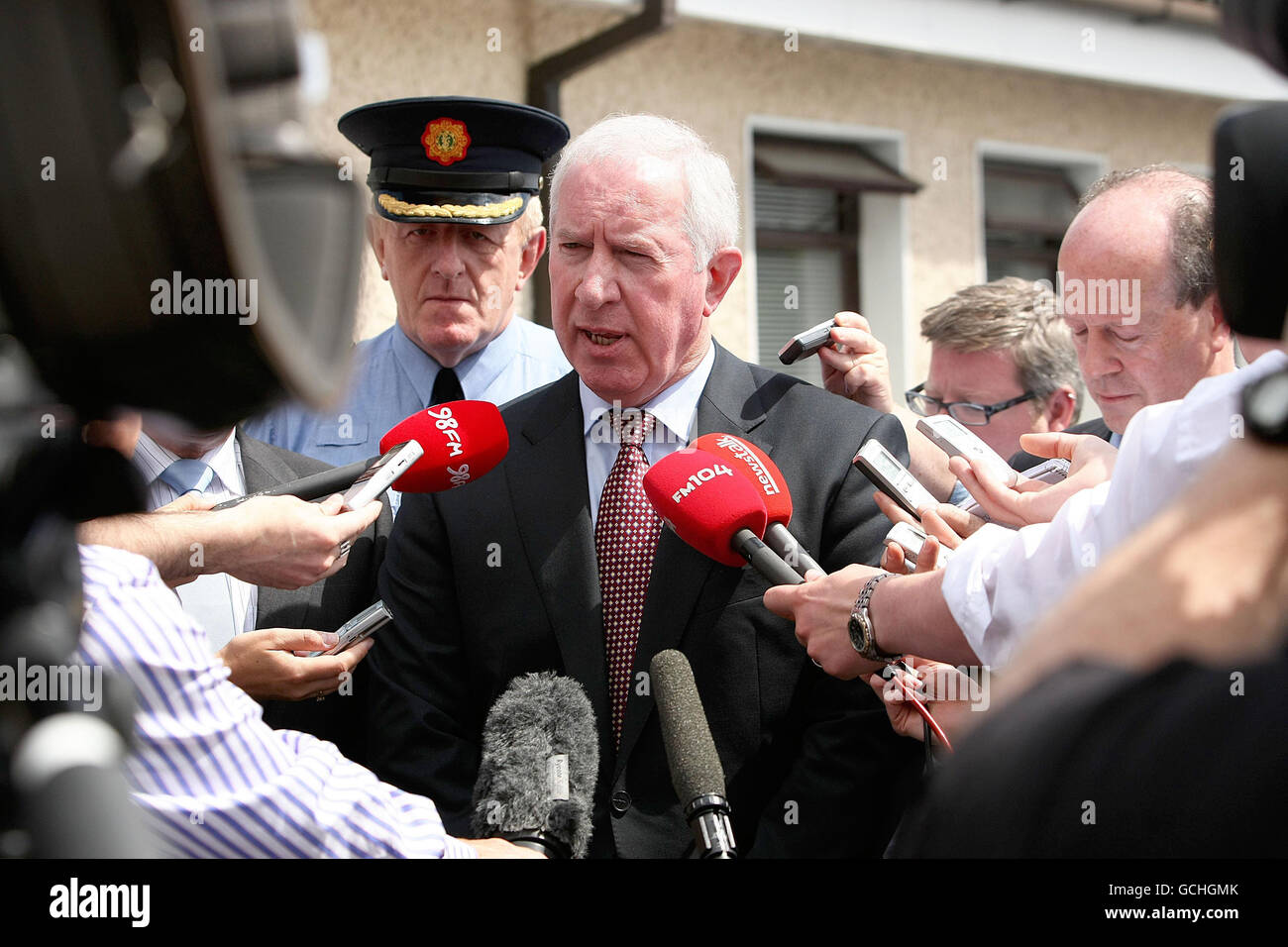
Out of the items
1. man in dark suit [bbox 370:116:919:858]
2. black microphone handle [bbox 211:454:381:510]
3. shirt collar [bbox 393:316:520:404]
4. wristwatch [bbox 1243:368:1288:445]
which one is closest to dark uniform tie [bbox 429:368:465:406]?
shirt collar [bbox 393:316:520:404]

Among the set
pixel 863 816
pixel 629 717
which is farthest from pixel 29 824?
pixel 863 816

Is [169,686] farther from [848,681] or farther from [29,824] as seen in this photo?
[848,681]

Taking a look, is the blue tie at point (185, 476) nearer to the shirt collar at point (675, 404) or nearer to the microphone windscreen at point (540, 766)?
the shirt collar at point (675, 404)

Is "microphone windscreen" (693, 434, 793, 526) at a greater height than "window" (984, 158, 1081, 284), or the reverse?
"window" (984, 158, 1081, 284)

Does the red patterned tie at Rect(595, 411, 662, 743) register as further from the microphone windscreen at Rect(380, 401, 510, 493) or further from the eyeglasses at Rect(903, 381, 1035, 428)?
the eyeglasses at Rect(903, 381, 1035, 428)

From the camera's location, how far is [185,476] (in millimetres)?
2346

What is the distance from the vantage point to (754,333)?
21.6 ft

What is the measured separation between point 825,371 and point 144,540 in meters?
1.39

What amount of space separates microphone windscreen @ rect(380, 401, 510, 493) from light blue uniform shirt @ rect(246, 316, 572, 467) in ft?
2.45

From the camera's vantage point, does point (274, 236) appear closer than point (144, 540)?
Yes

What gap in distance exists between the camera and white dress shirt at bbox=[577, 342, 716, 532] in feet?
7.55

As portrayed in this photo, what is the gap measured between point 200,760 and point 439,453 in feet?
2.95

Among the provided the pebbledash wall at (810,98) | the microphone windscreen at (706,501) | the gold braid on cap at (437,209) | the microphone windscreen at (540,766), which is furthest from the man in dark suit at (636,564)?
the pebbledash wall at (810,98)
